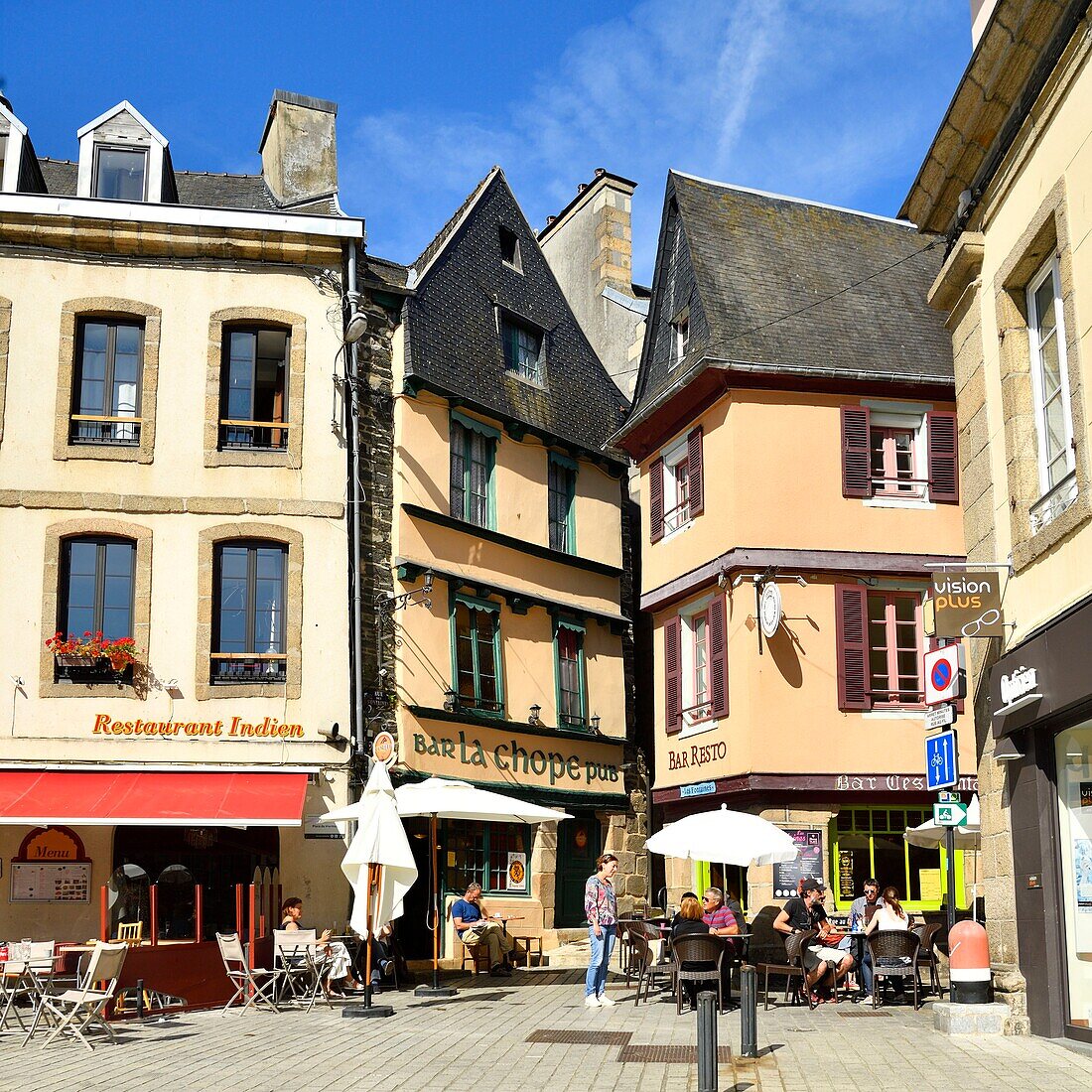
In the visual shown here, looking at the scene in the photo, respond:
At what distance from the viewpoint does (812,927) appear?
55.2 feet

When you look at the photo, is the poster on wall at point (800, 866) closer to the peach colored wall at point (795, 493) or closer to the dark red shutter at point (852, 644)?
the dark red shutter at point (852, 644)

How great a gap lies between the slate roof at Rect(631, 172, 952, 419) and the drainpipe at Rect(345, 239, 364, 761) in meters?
4.77

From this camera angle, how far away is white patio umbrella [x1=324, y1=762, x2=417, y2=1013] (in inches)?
601

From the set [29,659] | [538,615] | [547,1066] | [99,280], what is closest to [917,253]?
[538,615]

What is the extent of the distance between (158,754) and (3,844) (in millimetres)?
2012

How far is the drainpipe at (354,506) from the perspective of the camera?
759 inches

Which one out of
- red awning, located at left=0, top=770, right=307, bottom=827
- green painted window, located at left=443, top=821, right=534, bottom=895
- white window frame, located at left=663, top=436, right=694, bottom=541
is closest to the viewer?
red awning, located at left=0, top=770, right=307, bottom=827

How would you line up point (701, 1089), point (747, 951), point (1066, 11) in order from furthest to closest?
point (747, 951), point (1066, 11), point (701, 1089)

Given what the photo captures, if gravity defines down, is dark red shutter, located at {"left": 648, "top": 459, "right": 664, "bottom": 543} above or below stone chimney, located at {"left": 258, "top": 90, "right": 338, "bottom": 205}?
below

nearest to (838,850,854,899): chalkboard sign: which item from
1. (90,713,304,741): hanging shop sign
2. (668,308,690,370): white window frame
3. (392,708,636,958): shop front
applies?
(392,708,636,958): shop front

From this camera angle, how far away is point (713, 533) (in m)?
21.1

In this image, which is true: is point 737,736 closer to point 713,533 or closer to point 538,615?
point 713,533

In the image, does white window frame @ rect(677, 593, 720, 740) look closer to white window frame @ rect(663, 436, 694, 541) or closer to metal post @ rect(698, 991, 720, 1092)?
white window frame @ rect(663, 436, 694, 541)

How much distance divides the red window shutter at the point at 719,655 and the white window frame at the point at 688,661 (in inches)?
12.9
